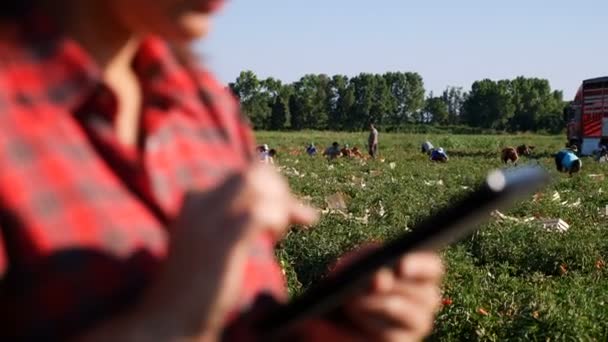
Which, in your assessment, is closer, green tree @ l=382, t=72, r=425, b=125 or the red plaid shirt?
the red plaid shirt

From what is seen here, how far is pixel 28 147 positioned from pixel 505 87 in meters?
93.5

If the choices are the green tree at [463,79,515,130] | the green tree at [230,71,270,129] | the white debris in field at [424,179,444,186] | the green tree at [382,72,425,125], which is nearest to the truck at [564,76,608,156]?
the white debris in field at [424,179,444,186]

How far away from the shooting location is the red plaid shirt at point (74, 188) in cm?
113

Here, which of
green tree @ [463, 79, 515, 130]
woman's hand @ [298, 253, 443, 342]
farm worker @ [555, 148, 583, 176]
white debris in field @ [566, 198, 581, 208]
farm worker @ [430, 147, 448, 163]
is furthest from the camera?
green tree @ [463, 79, 515, 130]

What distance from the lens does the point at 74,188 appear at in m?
1.19

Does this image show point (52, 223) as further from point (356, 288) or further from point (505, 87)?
point (505, 87)

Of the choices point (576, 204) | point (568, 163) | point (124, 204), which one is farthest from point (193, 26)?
point (568, 163)

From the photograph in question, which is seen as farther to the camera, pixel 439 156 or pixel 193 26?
pixel 439 156

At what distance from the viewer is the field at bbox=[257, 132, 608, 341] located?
615cm

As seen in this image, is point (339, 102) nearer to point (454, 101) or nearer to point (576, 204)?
point (454, 101)

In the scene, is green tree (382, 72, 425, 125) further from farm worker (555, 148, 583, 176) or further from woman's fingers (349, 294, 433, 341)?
woman's fingers (349, 294, 433, 341)

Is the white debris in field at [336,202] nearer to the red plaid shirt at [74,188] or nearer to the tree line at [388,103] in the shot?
the red plaid shirt at [74,188]

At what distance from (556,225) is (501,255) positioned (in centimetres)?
199

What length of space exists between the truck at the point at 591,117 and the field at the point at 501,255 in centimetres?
1224
